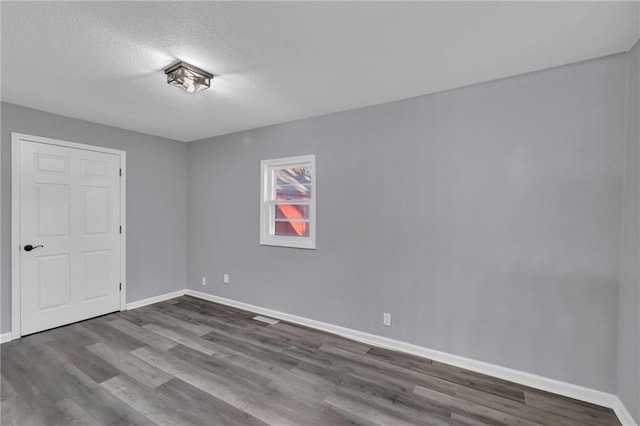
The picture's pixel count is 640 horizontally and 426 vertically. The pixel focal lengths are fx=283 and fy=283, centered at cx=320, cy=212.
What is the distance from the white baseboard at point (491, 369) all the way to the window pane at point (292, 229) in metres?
1.03

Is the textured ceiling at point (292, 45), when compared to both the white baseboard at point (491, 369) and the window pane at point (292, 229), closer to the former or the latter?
the window pane at point (292, 229)

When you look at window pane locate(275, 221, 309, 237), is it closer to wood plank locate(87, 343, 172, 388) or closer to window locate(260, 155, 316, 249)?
window locate(260, 155, 316, 249)

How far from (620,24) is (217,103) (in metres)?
3.19

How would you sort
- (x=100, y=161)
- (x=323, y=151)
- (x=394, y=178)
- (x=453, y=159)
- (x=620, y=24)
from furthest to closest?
(x=100, y=161)
(x=323, y=151)
(x=394, y=178)
(x=453, y=159)
(x=620, y=24)

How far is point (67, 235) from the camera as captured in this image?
3.42m

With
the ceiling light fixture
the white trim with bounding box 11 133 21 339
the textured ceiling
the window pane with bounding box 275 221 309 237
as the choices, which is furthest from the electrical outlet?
the white trim with bounding box 11 133 21 339

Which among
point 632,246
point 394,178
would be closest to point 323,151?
point 394,178

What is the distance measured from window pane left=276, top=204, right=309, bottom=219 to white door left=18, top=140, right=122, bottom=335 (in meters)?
2.23

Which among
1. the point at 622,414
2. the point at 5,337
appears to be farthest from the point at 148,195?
the point at 622,414

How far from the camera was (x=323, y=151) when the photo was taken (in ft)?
11.0

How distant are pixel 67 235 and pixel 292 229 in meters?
2.71

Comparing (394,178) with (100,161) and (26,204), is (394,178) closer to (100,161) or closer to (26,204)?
(100,161)

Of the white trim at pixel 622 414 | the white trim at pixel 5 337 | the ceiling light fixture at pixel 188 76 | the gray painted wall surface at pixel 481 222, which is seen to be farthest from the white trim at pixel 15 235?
the white trim at pixel 622 414

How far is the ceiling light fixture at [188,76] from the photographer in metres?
2.19
